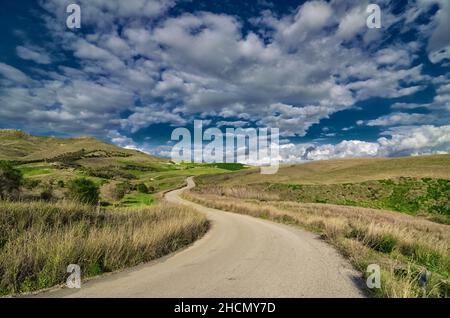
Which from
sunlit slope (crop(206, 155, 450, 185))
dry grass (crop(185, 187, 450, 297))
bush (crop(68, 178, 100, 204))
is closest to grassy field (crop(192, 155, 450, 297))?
dry grass (crop(185, 187, 450, 297))

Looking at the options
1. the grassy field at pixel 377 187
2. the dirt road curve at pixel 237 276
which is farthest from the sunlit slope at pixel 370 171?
the dirt road curve at pixel 237 276

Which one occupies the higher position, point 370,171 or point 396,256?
point 370,171

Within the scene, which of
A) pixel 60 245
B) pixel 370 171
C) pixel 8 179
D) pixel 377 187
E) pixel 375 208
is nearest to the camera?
pixel 60 245

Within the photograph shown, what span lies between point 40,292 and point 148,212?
36.8 feet

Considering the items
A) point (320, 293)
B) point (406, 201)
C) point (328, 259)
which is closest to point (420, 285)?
point (320, 293)

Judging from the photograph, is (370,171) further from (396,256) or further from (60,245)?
(60,245)

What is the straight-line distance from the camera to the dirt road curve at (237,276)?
6.62 metres

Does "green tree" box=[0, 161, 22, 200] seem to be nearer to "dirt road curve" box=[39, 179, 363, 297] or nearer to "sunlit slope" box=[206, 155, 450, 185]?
"dirt road curve" box=[39, 179, 363, 297]

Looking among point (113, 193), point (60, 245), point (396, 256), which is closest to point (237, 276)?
point (60, 245)

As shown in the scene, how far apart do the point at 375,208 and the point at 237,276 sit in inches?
1714

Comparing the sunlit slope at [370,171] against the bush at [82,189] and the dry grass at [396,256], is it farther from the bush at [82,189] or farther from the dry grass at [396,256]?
the dry grass at [396,256]

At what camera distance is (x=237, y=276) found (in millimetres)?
7891

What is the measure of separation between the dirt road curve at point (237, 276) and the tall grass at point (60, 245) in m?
0.67
